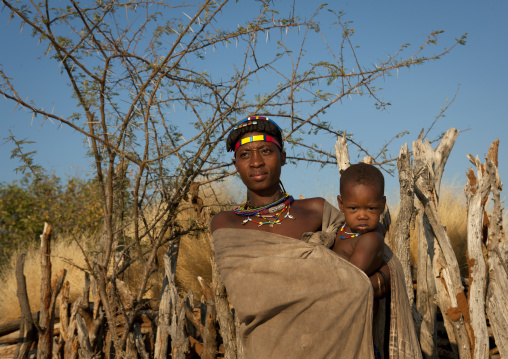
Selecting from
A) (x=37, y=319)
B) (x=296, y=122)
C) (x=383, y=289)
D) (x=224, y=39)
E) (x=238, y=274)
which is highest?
(x=224, y=39)

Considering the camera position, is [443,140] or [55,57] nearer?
[55,57]

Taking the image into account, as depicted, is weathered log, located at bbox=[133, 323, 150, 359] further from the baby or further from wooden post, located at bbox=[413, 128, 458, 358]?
the baby

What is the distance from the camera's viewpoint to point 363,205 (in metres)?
2.29

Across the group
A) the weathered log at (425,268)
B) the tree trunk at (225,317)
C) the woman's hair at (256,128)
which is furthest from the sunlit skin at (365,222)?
the weathered log at (425,268)

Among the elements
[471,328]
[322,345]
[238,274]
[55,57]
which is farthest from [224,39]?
[471,328]

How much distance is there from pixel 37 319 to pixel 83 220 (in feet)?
21.4

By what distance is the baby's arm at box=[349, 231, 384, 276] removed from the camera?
7.41 ft

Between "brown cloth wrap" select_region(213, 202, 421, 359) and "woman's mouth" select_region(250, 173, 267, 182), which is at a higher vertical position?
"woman's mouth" select_region(250, 173, 267, 182)

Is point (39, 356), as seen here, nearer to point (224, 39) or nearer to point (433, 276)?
point (224, 39)

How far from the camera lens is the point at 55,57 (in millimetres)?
4453

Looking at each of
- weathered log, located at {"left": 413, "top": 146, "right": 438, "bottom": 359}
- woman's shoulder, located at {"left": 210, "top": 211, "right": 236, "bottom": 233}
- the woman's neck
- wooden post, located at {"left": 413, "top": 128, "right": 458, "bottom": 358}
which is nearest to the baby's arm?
the woman's neck

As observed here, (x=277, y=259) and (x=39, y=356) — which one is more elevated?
(x=277, y=259)

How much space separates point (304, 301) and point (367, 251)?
0.38m

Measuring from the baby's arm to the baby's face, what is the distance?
0.04 m
